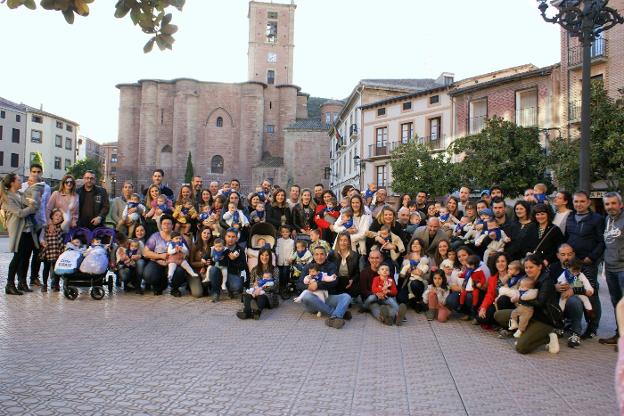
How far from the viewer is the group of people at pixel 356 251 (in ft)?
21.3

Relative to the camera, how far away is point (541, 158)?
22.2 metres

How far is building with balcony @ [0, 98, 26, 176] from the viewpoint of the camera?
6469 centimetres

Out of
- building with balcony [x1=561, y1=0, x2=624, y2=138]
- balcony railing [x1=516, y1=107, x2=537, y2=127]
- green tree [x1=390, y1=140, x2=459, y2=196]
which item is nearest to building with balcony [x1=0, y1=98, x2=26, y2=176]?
green tree [x1=390, y1=140, x2=459, y2=196]

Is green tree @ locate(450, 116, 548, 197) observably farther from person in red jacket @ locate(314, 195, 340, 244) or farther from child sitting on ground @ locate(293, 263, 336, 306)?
child sitting on ground @ locate(293, 263, 336, 306)

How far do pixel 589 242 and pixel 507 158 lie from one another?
17080 millimetres

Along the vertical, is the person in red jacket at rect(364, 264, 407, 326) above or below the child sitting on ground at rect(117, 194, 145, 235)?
below

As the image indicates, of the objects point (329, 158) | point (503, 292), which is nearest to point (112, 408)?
→ point (503, 292)

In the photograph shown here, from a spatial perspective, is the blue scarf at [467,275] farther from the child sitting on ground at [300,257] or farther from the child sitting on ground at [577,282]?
the child sitting on ground at [300,257]

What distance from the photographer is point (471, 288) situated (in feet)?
24.2

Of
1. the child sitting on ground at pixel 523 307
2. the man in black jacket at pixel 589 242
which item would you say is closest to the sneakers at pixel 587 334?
the man in black jacket at pixel 589 242

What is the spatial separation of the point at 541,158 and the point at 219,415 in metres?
21.8

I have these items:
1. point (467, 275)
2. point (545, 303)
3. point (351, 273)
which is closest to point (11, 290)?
point (351, 273)

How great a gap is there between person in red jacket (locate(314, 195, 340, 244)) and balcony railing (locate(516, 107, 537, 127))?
20766mm

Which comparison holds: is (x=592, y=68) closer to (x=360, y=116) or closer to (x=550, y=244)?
(x=360, y=116)
